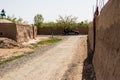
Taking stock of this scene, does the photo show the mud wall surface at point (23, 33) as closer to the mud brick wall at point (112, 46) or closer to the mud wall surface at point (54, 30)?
the mud brick wall at point (112, 46)

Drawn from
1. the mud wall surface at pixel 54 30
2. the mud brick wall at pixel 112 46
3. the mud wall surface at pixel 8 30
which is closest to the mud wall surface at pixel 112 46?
the mud brick wall at pixel 112 46

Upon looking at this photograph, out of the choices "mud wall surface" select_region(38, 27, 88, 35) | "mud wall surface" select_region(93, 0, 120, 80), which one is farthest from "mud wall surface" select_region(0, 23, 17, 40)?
"mud wall surface" select_region(38, 27, 88, 35)

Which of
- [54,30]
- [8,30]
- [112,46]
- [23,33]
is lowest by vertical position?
[54,30]

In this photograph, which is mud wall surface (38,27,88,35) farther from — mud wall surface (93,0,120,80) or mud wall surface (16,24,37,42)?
mud wall surface (93,0,120,80)

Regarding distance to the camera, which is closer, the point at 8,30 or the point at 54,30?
the point at 8,30

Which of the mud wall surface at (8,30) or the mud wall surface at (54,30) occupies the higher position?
the mud wall surface at (8,30)

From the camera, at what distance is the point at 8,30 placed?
3027 cm

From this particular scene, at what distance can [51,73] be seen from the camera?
12.9m

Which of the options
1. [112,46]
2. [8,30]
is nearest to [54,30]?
[8,30]

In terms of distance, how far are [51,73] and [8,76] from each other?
6.85 feet

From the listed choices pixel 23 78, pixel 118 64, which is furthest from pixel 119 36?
pixel 23 78

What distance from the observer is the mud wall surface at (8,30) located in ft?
98.5

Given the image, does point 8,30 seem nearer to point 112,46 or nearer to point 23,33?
point 23,33

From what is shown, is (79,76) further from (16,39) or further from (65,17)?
(65,17)
